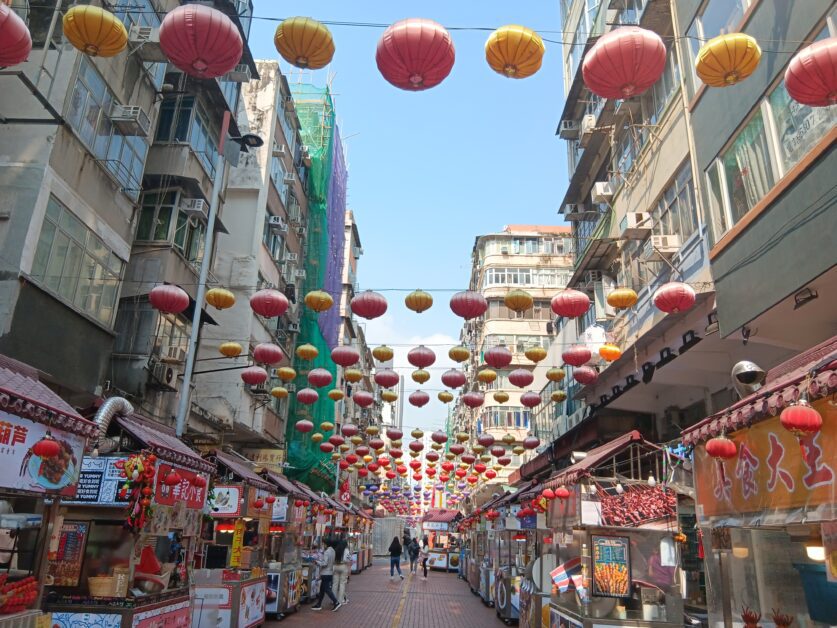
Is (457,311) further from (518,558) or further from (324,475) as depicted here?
(324,475)

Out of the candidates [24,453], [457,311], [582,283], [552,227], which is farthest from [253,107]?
[552,227]

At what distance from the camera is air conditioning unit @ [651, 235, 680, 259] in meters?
13.0

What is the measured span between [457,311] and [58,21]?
967 centimetres

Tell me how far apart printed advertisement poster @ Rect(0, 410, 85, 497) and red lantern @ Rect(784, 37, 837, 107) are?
8294 millimetres

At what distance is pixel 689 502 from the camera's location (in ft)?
31.0

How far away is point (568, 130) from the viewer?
22.5 m

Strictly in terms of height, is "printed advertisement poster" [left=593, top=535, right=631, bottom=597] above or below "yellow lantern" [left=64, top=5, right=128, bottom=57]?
below

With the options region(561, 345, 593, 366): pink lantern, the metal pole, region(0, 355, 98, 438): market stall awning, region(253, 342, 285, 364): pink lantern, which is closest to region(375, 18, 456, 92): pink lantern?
region(0, 355, 98, 438): market stall awning

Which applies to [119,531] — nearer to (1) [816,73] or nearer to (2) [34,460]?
(2) [34,460]

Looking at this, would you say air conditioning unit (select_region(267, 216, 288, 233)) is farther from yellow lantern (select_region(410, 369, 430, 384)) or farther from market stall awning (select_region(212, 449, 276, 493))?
market stall awning (select_region(212, 449, 276, 493))

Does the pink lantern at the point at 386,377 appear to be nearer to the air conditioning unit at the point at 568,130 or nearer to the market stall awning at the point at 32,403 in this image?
the market stall awning at the point at 32,403

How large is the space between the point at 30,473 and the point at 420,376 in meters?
11.5

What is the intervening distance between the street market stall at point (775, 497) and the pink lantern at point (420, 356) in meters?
9.17

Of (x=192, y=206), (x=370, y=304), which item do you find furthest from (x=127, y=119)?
(x=370, y=304)
